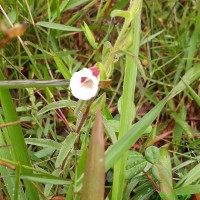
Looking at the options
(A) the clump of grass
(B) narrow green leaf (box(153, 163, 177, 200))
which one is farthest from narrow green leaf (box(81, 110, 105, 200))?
(B) narrow green leaf (box(153, 163, 177, 200))

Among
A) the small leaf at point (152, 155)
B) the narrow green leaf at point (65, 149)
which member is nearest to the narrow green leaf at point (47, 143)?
the narrow green leaf at point (65, 149)

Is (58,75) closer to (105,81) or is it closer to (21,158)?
(21,158)

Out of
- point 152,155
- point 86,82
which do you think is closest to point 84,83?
point 86,82

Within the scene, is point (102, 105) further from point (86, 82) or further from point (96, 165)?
point (96, 165)

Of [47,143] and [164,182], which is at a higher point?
[47,143]

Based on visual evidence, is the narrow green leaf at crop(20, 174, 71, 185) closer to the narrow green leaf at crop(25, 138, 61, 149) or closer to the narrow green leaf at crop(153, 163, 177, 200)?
the narrow green leaf at crop(25, 138, 61, 149)

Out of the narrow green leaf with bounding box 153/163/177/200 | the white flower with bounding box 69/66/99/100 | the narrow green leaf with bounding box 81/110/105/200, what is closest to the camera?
the narrow green leaf with bounding box 81/110/105/200
